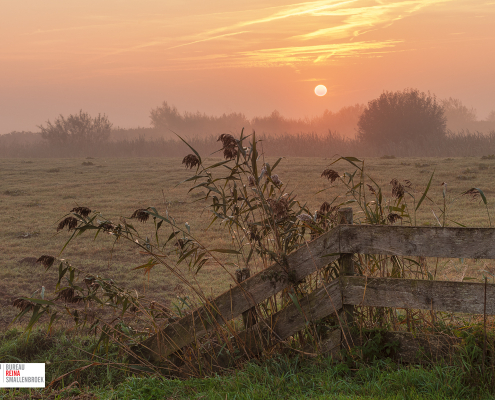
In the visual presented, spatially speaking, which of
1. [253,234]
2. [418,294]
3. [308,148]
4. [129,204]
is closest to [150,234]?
[129,204]

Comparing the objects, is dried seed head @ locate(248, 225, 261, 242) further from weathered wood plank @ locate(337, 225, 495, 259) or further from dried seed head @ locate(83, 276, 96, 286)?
dried seed head @ locate(83, 276, 96, 286)

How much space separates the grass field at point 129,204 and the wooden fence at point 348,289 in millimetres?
1181

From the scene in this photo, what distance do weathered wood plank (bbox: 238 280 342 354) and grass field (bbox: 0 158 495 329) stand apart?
4.25 feet

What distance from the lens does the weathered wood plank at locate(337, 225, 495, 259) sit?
335cm

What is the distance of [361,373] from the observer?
3.63 m

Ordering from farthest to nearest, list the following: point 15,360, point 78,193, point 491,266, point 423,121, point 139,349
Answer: point 423,121 < point 78,193 < point 491,266 < point 15,360 < point 139,349

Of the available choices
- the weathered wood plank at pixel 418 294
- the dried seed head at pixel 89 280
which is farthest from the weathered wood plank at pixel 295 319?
the dried seed head at pixel 89 280

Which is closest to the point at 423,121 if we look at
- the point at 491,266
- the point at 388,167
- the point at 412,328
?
the point at 388,167

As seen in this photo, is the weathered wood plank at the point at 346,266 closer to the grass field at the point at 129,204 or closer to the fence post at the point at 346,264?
the fence post at the point at 346,264

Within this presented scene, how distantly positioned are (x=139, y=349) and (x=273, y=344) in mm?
1529

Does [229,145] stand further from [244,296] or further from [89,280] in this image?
[89,280]

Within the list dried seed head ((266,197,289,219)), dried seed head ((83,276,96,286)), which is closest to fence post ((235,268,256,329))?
dried seed head ((266,197,289,219))

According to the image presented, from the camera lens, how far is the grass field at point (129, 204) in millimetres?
8492

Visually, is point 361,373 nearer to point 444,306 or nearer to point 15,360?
point 444,306
